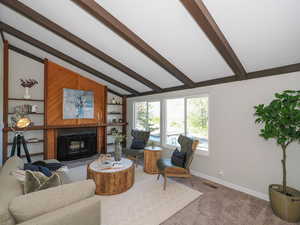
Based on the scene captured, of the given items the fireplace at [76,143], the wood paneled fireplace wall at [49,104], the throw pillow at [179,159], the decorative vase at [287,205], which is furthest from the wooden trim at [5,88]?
the decorative vase at [287,205]

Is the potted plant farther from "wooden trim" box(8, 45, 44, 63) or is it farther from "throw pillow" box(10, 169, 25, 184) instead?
"wooden trim" box(8, 45, 44, 63)

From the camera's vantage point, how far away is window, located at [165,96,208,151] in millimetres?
3738

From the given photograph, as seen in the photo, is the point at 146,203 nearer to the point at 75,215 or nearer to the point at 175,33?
the point at 75,215

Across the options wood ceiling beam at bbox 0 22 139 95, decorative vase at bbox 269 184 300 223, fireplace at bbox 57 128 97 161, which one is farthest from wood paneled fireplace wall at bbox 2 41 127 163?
decorative vase at bbox 269 184 300 223

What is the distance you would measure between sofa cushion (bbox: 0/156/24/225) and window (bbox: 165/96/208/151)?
11.3 ft

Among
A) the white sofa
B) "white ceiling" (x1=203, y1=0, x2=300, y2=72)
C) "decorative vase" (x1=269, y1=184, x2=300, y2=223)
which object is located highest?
"white ceiling" (x1=203, y1=0, x2=300, y2=72)

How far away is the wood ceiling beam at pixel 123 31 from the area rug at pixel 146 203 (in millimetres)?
2508

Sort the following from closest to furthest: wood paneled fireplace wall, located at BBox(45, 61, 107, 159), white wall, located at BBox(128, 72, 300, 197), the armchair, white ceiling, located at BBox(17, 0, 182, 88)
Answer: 1. white ceiling, located at BBox(17, 0, 182, 88)
2. white wall, located at BBox(128, 72, 300, 197)
3. the armchair
4. wood paneled fireplace wall, located at BBox(45, 61, 107, 159)

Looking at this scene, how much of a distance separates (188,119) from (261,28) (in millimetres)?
2483

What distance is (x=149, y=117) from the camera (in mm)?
5289

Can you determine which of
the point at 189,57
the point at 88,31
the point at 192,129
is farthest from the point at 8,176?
the point at 192,129

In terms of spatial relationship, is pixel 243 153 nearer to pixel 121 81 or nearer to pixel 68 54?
pixel 121 81

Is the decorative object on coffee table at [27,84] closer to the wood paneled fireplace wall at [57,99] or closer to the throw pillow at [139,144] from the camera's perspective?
the wood paneled fireplace wall at [57,99]

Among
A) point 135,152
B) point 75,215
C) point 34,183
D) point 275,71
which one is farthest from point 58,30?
point 275,71
